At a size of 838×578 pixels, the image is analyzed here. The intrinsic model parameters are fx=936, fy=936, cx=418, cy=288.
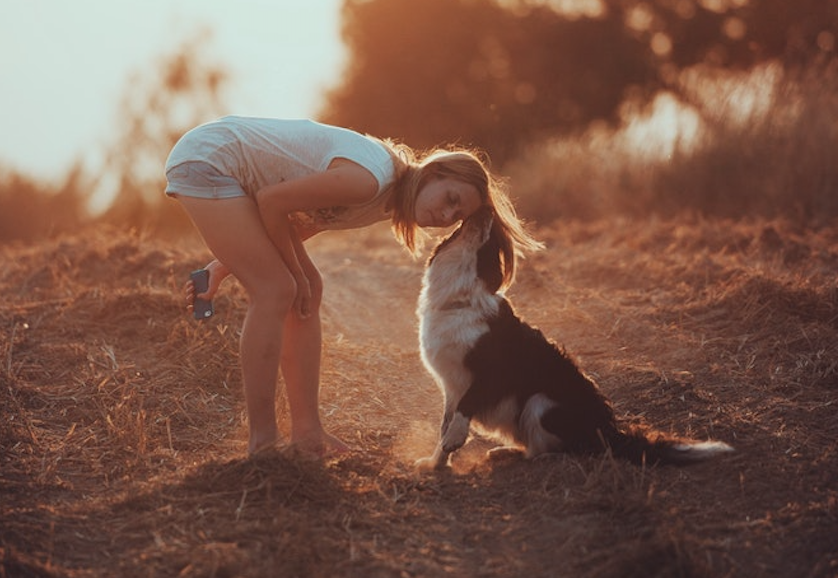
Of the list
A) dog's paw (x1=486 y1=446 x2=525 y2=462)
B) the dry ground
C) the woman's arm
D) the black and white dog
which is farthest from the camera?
dog's paw (x1=486 y1=446 x2=525 y2=462)

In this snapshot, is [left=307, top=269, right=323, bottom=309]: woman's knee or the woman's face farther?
[left=307, top=269, right=323, bottom=309]: woman's knee

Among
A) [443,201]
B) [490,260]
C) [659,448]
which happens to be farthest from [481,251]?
[659,448]

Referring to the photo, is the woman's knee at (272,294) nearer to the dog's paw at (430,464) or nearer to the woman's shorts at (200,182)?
the woman's shorts at (200,182)

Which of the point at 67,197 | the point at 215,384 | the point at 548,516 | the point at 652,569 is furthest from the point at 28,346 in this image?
the point at 67,197

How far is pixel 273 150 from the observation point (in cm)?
395

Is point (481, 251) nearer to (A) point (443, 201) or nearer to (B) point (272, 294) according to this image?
(A) point (443, 201)

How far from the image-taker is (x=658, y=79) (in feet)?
64.0

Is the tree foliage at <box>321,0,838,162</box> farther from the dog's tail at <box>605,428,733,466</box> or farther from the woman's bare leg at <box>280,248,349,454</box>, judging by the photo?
the dog's tail at <box>605,428,733,466</box>

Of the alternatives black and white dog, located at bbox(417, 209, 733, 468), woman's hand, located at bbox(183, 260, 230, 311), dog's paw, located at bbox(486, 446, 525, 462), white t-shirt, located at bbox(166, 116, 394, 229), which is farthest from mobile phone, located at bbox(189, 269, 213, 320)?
dog's paw, located at bbox(486, 446, 525, 462)

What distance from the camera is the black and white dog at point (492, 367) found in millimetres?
4129

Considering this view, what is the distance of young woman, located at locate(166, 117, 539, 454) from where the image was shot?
12.6ft

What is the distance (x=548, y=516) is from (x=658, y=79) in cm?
1740

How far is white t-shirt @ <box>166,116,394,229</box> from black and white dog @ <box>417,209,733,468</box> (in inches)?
19.6

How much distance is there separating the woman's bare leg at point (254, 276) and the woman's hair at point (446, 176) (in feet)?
1.84
